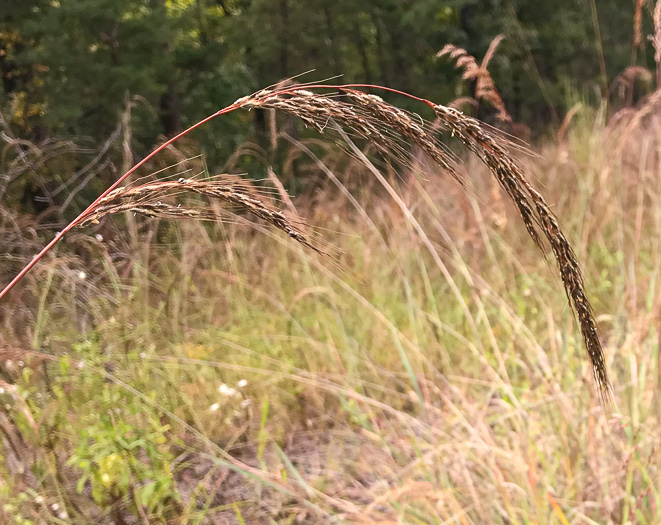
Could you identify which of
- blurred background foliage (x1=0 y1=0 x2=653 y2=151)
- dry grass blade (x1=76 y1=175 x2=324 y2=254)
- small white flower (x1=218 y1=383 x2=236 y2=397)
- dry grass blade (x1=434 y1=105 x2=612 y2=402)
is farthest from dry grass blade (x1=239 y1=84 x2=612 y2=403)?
blurred background foliage (x1=0 y1=0 x2=653 y2=151)

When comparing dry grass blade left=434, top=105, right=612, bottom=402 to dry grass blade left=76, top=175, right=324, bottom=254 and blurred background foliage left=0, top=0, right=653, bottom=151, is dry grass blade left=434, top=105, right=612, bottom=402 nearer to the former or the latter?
dry grass blade left=76, top=175, right=324, bottom=254

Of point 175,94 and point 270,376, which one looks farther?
point 175,94

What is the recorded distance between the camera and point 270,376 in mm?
2109

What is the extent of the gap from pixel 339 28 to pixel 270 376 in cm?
978

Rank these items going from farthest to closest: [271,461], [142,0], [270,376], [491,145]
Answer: [142,0]
[270,376]
[271,461]
[491,145]

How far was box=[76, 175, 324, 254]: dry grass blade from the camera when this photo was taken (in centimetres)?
66

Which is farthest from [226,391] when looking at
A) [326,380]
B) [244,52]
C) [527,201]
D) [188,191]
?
[244,52]

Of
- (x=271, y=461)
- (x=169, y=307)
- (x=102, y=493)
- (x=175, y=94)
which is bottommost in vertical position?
(x=271, y=461)

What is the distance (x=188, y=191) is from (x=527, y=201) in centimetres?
42

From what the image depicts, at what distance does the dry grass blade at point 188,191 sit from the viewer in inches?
25.9

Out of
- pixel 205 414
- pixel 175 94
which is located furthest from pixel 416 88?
pixel 205 414

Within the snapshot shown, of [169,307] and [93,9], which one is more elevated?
[93,9]

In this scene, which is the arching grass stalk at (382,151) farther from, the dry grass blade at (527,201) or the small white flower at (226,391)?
the small white flower at (226,391)

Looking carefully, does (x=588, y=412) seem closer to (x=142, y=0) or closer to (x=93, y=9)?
(x=93, y=9)
